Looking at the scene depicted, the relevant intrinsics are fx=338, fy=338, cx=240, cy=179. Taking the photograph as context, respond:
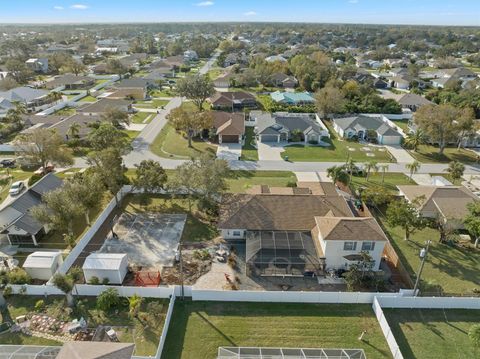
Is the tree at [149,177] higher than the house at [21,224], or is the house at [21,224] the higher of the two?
the tree at [149,177]

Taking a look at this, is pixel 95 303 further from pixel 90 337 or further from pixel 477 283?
pixel 477 283

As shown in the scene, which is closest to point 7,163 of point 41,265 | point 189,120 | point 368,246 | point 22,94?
point 189,120

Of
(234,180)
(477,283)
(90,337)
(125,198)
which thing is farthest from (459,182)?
(90,337)

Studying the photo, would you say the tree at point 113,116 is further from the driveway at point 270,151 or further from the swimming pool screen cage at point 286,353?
the swimming pool screen cage at point 286,353

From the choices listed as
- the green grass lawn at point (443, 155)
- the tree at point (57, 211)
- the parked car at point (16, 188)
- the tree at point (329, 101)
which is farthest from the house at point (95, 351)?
the tree at point (329, 101)

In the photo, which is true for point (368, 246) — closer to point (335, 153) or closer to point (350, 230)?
point (350, 230)

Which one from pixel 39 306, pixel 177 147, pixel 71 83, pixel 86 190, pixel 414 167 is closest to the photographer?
pixel 39 306

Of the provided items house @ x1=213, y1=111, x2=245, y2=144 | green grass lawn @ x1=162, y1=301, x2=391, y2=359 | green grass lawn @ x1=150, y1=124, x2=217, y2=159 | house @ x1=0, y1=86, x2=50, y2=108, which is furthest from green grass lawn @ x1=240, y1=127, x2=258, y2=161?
house @ x1=0, y1=86, x2=50, y2=108
